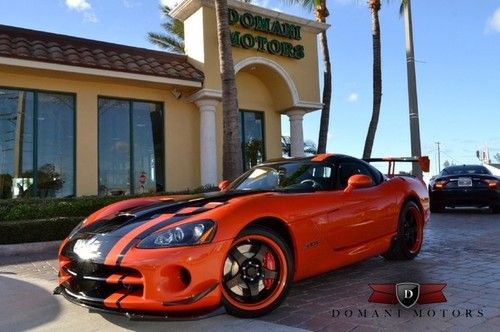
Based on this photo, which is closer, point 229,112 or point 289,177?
point 289,177

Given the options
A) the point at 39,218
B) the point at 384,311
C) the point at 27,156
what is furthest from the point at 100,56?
the point at 384,311

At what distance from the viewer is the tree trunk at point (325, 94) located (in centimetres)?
1602

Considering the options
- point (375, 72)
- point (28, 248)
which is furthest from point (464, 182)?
point (28, 248)

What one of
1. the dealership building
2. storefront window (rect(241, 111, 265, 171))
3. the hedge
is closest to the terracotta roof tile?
the dealership building

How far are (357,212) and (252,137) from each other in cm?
998

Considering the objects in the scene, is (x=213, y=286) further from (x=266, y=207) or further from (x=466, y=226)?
(x=466, y=226)

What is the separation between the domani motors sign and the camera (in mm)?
12906

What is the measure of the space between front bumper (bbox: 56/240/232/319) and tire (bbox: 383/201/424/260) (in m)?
2.88

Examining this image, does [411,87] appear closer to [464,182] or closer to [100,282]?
[464,182]

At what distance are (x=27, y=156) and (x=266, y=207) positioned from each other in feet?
29.1

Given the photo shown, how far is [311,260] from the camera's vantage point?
4.03 meters

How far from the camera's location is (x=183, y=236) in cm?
329

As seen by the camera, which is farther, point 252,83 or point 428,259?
point 252,83

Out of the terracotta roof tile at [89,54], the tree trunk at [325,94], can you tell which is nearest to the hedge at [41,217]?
the terracotta roof tile at [89,54]
